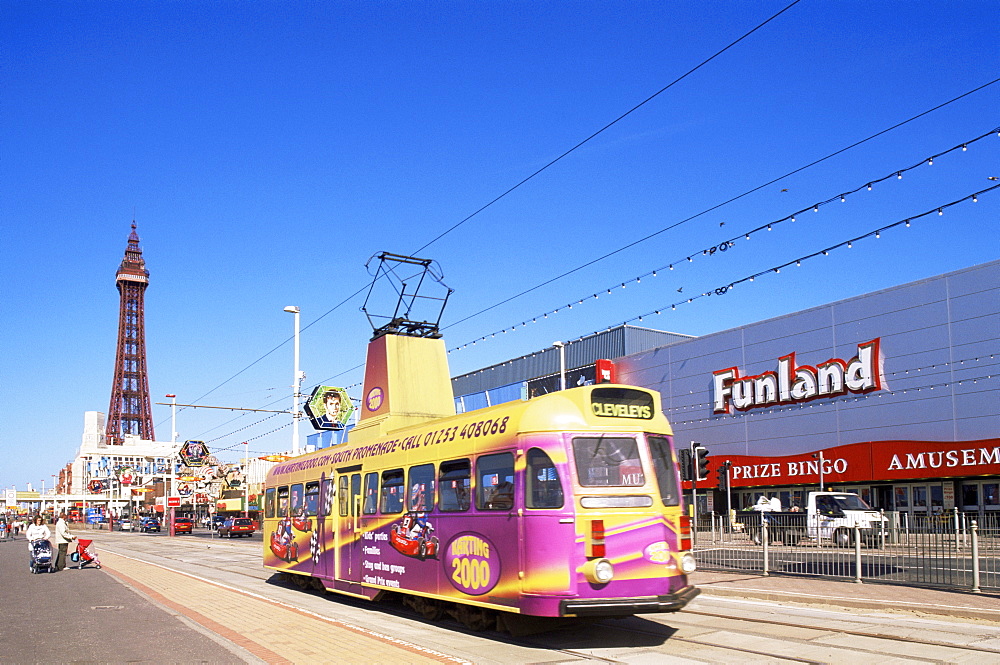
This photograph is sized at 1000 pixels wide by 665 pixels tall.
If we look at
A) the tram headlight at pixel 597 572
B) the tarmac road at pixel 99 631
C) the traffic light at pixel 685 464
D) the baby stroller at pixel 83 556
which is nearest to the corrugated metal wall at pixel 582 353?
the baby stroller at pixel 83 556

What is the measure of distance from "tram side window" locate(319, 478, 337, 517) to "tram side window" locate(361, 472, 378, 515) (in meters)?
1.62

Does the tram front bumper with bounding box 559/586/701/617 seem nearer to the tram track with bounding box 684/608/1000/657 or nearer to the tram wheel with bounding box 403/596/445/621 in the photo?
the tram track with bounding box 684/608/1000/657

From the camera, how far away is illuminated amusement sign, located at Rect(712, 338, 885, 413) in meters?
33.0

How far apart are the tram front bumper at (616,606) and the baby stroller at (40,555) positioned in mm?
18924

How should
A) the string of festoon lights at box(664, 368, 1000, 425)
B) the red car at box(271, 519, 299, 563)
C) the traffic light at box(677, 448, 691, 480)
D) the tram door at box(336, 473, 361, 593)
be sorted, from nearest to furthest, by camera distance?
the traffic light at box(677, 448, 691, 480), the tram door at box(336, 473, 361, 593), the red car at box(271, 519, 299, 563), the string of festoon lights at box(664, 368, 1000, 425)

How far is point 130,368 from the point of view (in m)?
166

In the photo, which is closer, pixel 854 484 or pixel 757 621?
pixel 757 621

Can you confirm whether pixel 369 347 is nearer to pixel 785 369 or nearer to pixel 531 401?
pixel 531 401

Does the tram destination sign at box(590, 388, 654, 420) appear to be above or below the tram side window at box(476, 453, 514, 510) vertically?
above

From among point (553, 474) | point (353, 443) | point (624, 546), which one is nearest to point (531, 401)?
point (553, 474)

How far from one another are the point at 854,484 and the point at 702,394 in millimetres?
8464

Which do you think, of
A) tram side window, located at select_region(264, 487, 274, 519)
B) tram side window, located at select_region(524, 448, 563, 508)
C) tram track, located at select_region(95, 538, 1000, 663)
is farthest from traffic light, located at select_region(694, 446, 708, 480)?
tram side window, located at select_region(264, 487, 274, 519)

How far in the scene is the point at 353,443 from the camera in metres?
16.0

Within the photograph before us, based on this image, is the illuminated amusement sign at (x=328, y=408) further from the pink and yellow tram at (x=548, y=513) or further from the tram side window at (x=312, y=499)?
the pink and yellow tram at (x=548, y=513)
